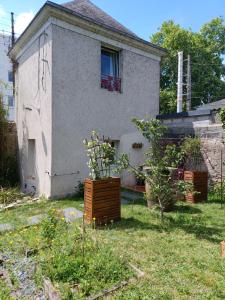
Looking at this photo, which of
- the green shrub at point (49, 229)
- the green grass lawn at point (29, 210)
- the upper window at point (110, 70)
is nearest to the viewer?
the green shrub at point (49, 229)

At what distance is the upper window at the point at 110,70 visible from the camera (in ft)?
35.5

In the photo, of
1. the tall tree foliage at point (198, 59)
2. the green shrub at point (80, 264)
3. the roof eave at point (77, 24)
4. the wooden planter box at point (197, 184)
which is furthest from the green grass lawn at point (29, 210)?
the tall tree foliage at point (198, 59)

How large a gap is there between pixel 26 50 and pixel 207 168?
29.8ft

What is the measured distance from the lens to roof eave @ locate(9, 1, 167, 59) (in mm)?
8852

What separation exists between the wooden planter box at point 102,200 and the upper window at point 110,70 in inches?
212

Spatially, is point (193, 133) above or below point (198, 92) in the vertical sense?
below

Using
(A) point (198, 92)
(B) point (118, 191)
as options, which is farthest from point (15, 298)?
(A) point (198, 92)

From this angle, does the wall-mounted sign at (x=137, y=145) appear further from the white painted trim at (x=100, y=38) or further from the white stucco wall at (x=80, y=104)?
the white painted trim at (x=100, y=38)

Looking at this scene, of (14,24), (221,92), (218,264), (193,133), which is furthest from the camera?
(221,92)

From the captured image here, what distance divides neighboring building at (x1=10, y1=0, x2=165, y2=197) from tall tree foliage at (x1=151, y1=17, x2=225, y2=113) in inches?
711

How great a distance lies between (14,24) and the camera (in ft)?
75.1

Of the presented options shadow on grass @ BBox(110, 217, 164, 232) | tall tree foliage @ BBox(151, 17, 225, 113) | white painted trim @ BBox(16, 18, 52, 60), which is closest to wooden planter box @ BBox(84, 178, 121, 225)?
shadow on grass @ BBox(110, 217, 164, 232)

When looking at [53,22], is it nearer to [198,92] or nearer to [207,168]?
[207,168]

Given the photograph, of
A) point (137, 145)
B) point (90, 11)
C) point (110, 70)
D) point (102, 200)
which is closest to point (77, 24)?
point (90, 11)
